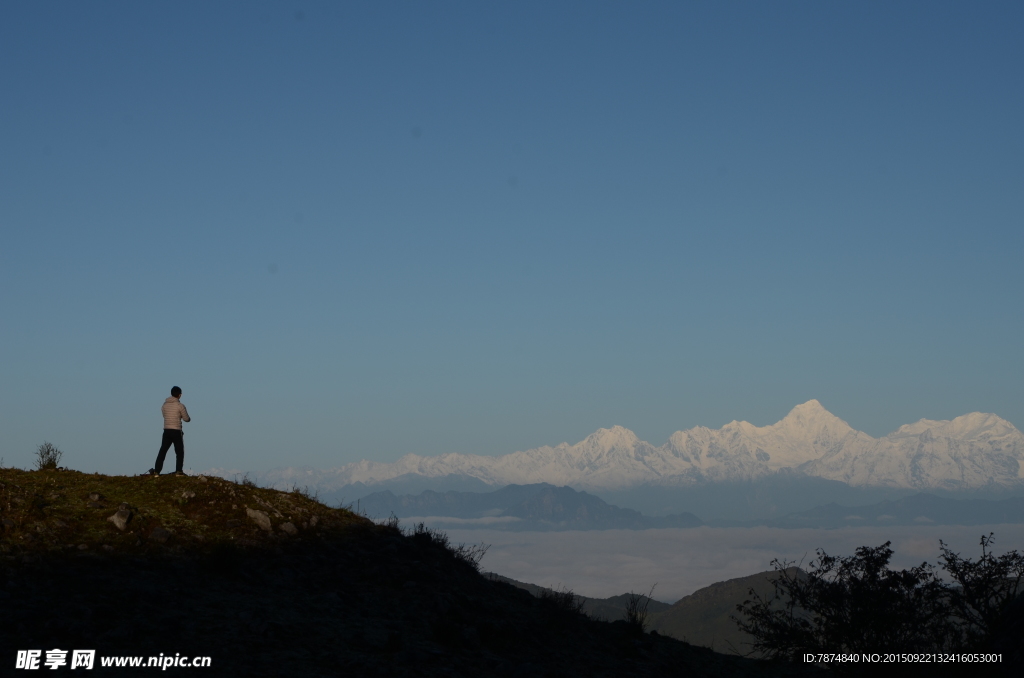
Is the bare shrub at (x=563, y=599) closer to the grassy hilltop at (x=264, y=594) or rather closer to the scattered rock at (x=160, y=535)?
the grassy hilltop at (x=264, y=594)

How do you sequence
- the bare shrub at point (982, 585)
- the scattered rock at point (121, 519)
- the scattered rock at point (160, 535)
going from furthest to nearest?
the bare shrub at point (982, 585) < the scattered rock at point (121, 519) < the scattered rock at point (160, 535)

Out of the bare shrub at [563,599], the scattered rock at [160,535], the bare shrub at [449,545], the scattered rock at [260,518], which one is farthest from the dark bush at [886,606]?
the scattered rock at [160,535]

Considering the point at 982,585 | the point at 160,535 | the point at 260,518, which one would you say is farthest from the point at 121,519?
the point at 982,585

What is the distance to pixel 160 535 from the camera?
18.3 m

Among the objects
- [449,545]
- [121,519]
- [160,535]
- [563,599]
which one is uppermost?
[121,519]

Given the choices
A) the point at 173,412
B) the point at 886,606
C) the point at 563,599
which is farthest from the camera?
the point at 173,412

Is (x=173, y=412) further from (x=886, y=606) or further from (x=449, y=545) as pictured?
(x=886, y=606)

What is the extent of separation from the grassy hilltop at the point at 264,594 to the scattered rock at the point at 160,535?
0.04 meters

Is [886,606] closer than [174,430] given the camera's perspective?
Yes

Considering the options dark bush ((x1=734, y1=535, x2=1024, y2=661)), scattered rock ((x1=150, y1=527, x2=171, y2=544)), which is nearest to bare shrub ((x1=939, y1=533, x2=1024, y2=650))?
dark bush ((x1=734, y1=535, x2=1024, y2=661))

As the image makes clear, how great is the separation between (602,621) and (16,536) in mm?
14192

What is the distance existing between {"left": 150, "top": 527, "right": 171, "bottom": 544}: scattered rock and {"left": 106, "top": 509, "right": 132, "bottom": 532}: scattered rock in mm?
678

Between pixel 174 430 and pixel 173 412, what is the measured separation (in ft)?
1.94

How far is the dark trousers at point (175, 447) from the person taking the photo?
23.8 m
